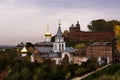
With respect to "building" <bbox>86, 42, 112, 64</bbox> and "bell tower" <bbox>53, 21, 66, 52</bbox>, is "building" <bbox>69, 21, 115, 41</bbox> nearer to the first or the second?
"building" <bbox>86, 42, 112, 64</bbox>

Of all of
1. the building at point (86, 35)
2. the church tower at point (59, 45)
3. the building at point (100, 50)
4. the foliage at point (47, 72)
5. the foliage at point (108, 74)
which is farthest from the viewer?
the building at point (86, 35)

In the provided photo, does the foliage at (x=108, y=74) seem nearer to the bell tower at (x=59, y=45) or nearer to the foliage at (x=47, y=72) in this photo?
the foliage at (x=47, y=72)

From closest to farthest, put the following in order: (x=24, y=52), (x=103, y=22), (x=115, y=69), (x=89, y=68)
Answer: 1. (x=115, y=69)
2. (x=89, y=68)
3. (x=24, y=52)
4. (x=103, y=22)

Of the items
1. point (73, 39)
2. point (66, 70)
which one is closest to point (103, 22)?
point (73, 39)

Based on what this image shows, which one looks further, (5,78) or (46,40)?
(46,40)

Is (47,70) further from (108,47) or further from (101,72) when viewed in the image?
(108,47)

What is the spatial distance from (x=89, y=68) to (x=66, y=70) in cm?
270

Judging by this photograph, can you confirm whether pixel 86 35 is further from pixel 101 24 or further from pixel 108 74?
pixel 108 74

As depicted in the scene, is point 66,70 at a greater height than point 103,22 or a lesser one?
lesser

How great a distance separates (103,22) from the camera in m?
86.6

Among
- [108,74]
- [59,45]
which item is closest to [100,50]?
[59,45]

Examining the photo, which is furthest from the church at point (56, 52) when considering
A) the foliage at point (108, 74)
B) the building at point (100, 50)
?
the foliage at point (108, 74)

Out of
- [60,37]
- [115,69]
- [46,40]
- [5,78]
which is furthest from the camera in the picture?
[46,40]

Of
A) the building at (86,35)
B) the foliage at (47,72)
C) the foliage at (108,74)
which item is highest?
the building at (86,35)
